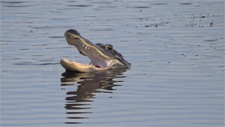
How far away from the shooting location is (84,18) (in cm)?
2872

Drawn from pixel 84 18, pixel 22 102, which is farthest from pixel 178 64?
pixel 84 18

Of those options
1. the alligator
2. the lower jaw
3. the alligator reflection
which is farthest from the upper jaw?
the alligator reflection

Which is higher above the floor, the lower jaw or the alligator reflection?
the lower jaw

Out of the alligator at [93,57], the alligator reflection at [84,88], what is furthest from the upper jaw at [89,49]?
the alligator reflection at [84,88]

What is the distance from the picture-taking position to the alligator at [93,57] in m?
16.4

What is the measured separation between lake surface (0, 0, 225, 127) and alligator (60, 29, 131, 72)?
0.24 metres

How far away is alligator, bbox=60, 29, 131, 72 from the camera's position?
53.7ft

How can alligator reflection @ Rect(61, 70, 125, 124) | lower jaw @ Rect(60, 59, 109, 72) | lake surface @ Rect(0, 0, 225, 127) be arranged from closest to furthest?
lake surface @ Rect(0, 0, 225, 127) → alligator reflection @ Rect(61, 70, 125, 124) → lower jaw @ Rect(60, 59, 109, 72)

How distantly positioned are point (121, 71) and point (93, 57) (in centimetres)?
76

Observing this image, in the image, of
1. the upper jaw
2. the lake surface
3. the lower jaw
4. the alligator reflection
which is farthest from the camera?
the lower jaw

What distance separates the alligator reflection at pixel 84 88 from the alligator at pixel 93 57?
18cm

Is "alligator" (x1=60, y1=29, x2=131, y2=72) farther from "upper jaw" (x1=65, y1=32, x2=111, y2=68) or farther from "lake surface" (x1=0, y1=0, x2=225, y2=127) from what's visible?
"lake surface" (x1=0, y1=0, x2=225, y2=127)

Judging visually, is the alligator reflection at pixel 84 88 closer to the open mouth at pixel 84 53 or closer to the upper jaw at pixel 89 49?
the open mouth at pixel 84 53

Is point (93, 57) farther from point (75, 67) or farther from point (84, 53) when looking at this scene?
point (75, 67)
